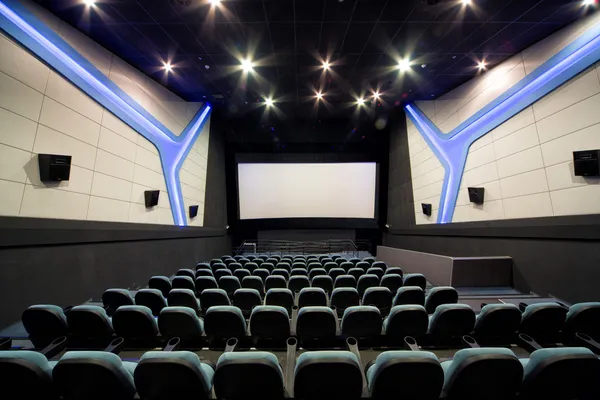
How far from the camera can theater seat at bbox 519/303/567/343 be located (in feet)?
7.71

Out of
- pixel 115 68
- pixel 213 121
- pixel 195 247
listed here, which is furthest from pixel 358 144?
pixel 115 68

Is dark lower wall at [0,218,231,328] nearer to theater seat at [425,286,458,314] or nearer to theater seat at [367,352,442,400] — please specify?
theater seat at [367,352,442,400]

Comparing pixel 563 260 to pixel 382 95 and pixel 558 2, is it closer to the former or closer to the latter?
pixel 558 2

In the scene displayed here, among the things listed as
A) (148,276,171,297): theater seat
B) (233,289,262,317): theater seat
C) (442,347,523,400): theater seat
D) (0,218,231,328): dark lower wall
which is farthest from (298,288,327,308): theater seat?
(0,218,231,328): dark lower wall

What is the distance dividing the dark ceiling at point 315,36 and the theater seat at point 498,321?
6541 mm

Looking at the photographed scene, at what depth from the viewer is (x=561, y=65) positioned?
16.6 ft

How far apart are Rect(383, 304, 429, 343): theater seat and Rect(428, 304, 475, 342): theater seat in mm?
122

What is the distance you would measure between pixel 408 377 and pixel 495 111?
815 cm

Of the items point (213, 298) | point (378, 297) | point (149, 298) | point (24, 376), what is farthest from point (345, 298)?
point (24, 376)

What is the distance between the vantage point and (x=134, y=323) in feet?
7.96

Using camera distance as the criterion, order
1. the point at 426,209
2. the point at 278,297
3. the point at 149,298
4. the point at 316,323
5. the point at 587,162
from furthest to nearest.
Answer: the point at 426,209 → the point at 587,162 → the point at 278,297 → the point at 149,298 → the point at 316,323

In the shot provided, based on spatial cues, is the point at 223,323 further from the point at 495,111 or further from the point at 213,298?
the point at 495,111

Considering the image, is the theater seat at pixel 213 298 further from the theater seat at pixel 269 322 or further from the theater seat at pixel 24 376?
the theater seat at pixel 24 376

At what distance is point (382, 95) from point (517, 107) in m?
4.83
